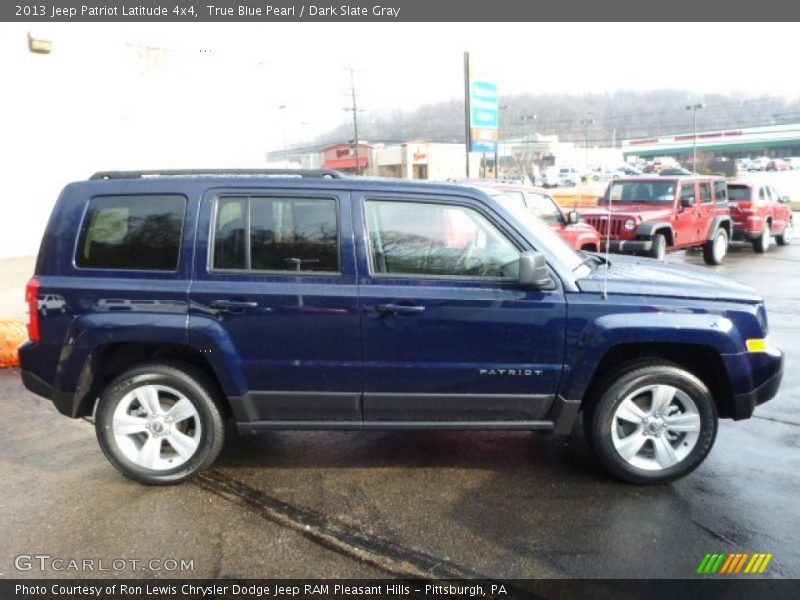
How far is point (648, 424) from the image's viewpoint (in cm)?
364

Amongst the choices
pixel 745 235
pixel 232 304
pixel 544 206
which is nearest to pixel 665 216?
pixel 544 206

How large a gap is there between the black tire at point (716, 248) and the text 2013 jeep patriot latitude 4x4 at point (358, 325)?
10.6 metres

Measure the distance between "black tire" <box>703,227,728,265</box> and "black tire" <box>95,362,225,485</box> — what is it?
12.4 metres

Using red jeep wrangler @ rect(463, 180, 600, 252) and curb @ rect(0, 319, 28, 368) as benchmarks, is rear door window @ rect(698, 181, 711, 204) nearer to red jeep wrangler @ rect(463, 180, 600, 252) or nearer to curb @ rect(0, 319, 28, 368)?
red jeep wrangler @ rect(463, 180, 600, 252)

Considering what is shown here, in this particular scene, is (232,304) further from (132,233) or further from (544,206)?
(544,206)

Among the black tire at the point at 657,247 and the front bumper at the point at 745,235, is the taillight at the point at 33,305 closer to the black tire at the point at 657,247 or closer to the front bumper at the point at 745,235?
the black tire at the point at 657,247

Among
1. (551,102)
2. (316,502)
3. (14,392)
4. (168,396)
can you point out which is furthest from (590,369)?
(551,102)

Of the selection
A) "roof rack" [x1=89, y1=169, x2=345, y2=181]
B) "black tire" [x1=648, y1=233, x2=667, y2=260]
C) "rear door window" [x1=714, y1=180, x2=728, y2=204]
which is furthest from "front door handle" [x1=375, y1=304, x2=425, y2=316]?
"rear door window" [x1=714, y1=180, x2=728, y2=204]

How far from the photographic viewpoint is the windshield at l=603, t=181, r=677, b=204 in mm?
12094

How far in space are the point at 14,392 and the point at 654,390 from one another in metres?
5.49

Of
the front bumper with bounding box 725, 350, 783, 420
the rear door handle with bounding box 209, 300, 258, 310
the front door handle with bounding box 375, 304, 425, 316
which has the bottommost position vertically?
the front bumper with bounding box 725, 350, 783, 420

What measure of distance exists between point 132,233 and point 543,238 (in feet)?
8.28

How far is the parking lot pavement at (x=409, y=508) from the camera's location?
2.97m

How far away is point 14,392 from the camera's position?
219 inches
